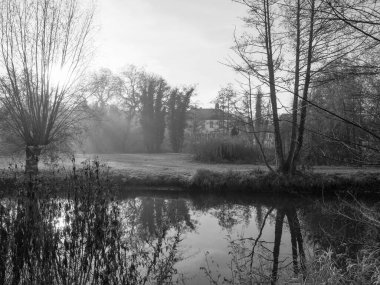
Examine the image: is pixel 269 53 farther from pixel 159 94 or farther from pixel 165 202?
pixel 159 94

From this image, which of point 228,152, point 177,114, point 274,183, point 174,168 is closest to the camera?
point 274,183

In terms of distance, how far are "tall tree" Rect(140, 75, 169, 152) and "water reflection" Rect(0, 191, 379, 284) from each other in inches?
1073

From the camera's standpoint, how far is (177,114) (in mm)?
42531

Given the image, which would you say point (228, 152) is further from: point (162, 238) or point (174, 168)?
point (162, 238)

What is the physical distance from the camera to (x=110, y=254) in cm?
349

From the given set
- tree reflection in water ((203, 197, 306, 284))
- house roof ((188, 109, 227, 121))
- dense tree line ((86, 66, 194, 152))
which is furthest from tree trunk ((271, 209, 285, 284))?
dense tree line ((86, 66, 194, 152))

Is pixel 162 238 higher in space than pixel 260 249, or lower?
higher

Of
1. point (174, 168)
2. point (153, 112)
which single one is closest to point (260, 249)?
point (174, 168)

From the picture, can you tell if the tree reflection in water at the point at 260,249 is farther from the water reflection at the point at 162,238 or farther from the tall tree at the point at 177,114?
the tall tree at the point at 177,114

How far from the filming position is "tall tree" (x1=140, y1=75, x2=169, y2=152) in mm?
40688

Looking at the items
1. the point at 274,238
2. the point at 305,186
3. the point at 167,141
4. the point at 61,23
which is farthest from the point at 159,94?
the point at 274,238

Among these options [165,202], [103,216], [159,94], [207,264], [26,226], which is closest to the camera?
[26,226]

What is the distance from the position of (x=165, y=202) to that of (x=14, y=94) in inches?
307

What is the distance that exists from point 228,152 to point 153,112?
733 inches
